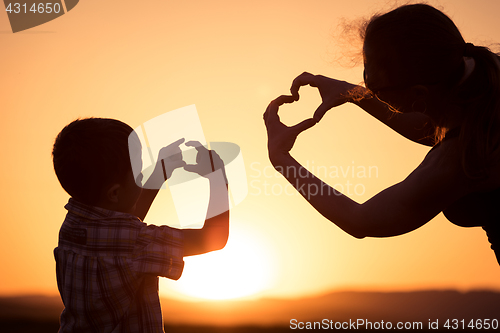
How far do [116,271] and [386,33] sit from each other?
4.86 ft

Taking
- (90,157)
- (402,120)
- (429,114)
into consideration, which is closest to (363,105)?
(402,120)

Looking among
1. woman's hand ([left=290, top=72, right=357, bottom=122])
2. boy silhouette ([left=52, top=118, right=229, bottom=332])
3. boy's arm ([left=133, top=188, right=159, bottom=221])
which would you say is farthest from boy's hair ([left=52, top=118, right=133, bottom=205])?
woman's hand ([left=290, top=72, right=357, bottom=122])

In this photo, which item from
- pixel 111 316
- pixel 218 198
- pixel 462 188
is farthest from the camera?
pixel 218 198

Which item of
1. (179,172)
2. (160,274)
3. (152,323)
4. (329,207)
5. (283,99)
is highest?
(283,99)

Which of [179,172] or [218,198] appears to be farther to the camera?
[179,172]

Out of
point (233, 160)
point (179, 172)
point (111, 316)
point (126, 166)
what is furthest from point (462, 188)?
point (111, 316)

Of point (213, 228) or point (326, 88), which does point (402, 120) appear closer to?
point (326, 88)

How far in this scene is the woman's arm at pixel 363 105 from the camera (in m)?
1.86

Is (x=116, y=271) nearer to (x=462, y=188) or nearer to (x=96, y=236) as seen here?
(x=96, y=236)

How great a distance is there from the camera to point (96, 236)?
5.65 feet

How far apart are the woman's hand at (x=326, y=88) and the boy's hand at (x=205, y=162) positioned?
475 millimetres

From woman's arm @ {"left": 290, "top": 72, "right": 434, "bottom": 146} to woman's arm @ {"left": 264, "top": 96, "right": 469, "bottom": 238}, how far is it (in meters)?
0.30

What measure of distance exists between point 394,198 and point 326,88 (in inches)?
27.3

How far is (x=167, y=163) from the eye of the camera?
198 cm
